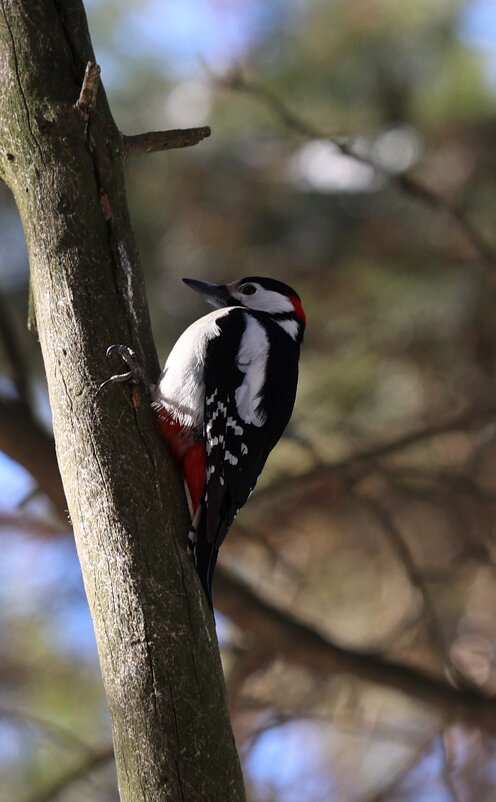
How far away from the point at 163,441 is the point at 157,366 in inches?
9.5

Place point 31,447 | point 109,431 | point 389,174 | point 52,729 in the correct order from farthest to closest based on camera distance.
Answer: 1. point 389,174
2. point 52,729
3. point 31,447
4. point 109,431

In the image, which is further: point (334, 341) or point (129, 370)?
point (334, 341)

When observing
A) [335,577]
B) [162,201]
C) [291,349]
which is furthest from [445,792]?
[162,201]

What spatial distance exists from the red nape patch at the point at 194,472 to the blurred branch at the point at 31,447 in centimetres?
123

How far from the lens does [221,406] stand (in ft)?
8.04

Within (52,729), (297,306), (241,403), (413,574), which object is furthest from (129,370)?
(52,729)

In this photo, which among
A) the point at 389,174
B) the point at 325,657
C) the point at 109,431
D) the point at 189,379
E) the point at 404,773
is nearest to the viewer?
the point at 109,431

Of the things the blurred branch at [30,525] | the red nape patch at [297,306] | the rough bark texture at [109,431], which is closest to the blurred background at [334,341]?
the blurred branch at [30,525]

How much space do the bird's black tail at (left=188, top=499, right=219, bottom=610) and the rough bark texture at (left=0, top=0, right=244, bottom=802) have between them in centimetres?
4

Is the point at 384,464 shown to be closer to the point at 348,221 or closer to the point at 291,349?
the point at 348,221

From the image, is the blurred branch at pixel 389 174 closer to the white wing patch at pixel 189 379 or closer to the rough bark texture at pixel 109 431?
the white wing patch at pixel 189 379

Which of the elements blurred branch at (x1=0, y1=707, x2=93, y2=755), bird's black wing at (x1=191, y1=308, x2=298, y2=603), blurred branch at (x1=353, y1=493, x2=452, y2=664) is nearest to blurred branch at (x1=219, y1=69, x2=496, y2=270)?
blurred branch at (x1=353, y1=493, x2=452, y2=664)

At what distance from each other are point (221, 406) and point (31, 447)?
3.75 ft

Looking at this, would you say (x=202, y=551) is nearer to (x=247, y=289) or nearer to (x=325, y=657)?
(x=247, y=289)
